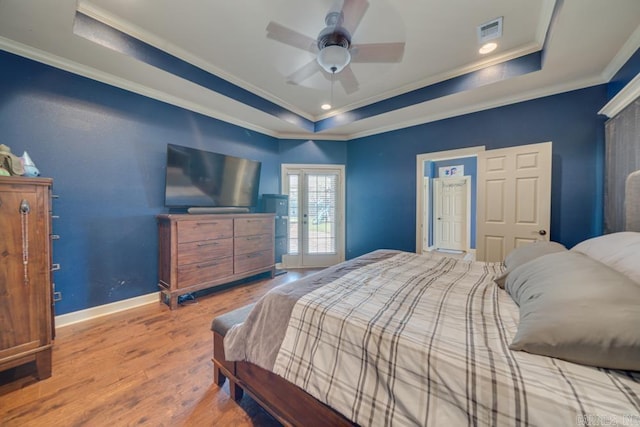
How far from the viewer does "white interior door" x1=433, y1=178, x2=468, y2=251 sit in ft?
19.7

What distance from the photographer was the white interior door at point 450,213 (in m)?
6.01

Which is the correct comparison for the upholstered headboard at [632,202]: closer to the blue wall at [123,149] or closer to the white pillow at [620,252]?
the white pillow at [620,252]

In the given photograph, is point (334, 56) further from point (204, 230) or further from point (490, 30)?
point (204, 230)

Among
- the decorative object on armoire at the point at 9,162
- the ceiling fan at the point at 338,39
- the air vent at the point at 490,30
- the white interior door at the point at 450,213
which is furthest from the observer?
the white interior door at the point at 450,213

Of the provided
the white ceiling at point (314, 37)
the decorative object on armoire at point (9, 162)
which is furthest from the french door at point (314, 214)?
the decorative object on armoire at point (9, 162)

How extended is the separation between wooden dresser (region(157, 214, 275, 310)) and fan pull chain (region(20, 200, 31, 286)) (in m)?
1.16

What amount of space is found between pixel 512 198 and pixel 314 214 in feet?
9.90

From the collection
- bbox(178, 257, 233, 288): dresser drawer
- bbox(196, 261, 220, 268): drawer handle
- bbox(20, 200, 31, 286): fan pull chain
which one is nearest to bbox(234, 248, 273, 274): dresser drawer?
bbox(178, 257, 233, 288): dresser drawer

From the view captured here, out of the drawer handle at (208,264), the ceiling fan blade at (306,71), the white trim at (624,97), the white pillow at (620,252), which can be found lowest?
the drawer handle at (208,264)

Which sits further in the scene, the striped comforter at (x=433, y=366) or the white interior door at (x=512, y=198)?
the white interior door at (x=512, y=198)

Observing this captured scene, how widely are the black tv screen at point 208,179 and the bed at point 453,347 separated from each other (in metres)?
2.09

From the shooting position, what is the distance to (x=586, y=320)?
0.72 meters

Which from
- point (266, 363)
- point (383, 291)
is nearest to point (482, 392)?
point (383, 291)

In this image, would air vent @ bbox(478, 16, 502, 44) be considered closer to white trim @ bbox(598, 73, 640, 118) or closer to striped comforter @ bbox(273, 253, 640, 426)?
white trim @ bbox(598, 73, 640, 118)
